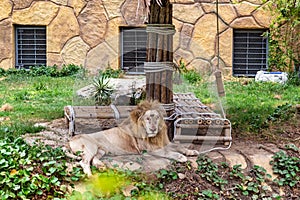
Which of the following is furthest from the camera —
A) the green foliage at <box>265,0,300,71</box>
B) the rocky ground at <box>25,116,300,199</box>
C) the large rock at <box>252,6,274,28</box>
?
the large rock at <box>252,6,274,28</box>

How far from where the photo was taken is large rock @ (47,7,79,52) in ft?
33.7

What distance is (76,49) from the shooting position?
10305 mm

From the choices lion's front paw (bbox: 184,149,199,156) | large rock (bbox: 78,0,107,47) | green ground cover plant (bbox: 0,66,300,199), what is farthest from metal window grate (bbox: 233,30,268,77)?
lion's front paw (bbox: 184,149,199,156)

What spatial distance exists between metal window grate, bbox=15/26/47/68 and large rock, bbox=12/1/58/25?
24 cm

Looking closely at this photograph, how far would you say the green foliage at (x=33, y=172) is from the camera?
3447 millimetres

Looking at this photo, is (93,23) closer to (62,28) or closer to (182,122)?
(62,28)

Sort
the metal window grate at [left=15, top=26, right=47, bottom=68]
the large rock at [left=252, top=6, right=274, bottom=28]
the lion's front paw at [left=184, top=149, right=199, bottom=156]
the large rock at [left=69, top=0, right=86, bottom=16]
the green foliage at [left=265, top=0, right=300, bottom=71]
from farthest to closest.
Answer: the metal window grate at [left=15, top=26, right=47, bottom=68], the large rock at [left=69, top=0, right=86, bottom=16], the large rock at [left=252, top=6, right=274, bottom=28], the green foliage at [left=265, top=0, right=300, bottom=71], the lion's front paw at [left=184, top=149, right=199, bottom=156]

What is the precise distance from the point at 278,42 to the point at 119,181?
6779 millimetres

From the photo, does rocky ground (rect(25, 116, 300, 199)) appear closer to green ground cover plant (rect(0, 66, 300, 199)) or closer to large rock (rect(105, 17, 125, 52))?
green ground cover plant (rect(0, 66, 300, 199))

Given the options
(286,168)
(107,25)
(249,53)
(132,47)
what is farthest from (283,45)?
(286,168)

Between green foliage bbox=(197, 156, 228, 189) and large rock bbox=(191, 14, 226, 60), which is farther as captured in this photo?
large rock bbox=(191, 14, 226, 60)

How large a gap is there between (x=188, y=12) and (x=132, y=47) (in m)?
1.31

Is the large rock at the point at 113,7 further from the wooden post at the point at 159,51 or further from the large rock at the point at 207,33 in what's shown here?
the wooden post at the point at 159,51

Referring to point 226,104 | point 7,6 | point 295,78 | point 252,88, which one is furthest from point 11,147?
point 7,6
